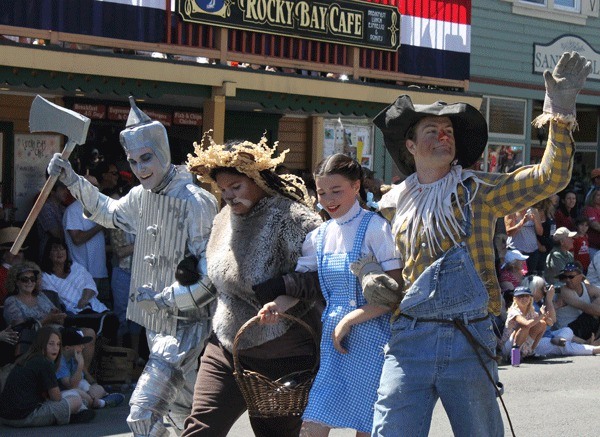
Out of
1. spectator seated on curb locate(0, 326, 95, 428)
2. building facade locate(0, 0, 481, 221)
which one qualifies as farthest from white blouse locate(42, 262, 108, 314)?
building facade locate(0, 0, 481, 221)

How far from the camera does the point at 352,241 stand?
459 centimetres

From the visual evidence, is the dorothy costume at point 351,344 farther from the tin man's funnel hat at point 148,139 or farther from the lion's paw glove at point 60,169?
the lion's paw glove at point 60,169

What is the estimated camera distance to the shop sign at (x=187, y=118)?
1360 centimetres

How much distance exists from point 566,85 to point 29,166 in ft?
29.4

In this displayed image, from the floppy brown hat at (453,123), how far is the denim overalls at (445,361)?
0.47 metres

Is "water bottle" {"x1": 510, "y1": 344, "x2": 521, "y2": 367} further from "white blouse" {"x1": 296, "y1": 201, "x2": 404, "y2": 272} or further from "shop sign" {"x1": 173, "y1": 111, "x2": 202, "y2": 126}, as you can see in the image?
"white blouse" {"x1": 296, "y1": 201, "x2": 404, "y2": 272}

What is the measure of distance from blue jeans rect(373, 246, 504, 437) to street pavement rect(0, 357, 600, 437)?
3.43 m

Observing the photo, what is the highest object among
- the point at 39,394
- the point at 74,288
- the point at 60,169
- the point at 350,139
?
the point at 350,139

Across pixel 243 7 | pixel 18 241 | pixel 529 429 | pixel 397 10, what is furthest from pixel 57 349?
pixel 397 10

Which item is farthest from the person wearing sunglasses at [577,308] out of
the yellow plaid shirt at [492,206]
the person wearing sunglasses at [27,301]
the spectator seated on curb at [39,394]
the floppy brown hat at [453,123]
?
the yellow plaid shirt at [492,206]

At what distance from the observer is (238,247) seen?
194 inches

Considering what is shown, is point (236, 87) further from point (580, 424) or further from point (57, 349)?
point (580, 424)

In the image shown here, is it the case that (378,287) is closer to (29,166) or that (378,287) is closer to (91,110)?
(29,166)

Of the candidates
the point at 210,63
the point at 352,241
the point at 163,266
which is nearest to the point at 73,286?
the point at 210,63
